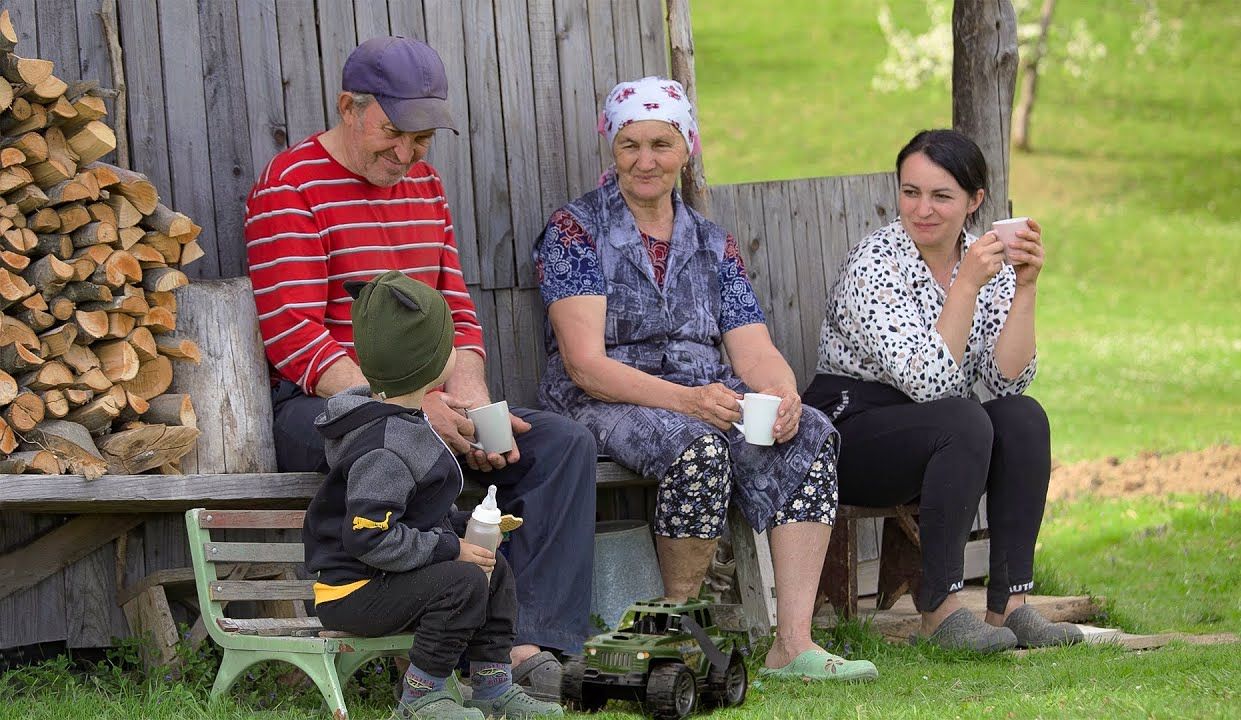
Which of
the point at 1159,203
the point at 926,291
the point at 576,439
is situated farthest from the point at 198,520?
the point at 1159,203

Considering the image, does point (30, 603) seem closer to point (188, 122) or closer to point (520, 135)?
point (188, 122)

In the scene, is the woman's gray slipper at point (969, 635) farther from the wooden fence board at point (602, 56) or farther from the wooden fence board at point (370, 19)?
the wooden fence board at point (370, 19)

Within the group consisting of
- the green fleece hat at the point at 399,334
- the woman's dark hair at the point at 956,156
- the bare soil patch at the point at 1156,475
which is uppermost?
the woman's dark hair at the point at 956,156

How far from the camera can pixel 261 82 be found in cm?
470

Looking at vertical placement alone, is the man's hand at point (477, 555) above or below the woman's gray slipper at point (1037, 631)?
above

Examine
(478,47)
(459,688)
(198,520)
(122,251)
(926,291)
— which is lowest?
(459,688)

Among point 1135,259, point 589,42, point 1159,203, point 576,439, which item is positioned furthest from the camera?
point 1159,203

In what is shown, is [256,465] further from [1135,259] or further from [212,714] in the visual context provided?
[1135,259]

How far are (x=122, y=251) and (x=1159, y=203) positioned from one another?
2007 centimetres

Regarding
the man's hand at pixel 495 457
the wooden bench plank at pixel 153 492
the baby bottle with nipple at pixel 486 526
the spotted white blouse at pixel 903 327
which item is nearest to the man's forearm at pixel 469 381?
the man's hand at pixel 495 457

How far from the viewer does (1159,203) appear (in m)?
21.7

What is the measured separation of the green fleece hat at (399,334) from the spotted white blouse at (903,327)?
5.85 feet

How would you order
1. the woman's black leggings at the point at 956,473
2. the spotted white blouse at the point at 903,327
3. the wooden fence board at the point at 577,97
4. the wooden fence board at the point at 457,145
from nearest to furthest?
1. the woman's black leggings at the point at 956,473
2. the spotted white blouse at the point at 903,327
3. the wooden fence board at the point at 457,145
4. the wooden fence board at the point at 577,97

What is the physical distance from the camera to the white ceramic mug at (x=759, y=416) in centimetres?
432
